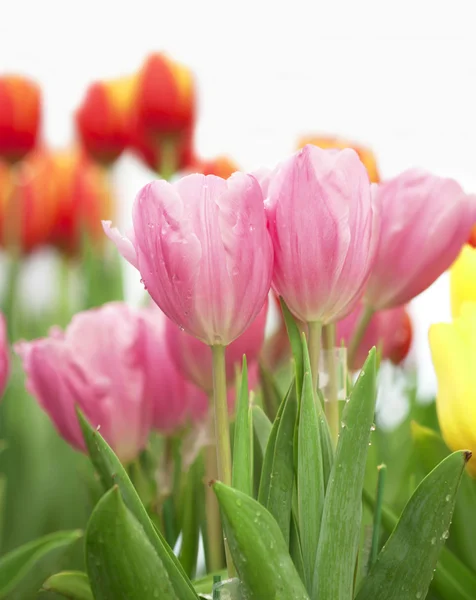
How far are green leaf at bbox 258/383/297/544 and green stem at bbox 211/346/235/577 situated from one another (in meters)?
0.01

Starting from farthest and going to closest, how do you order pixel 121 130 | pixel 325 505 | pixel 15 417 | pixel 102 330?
pixel 121 130, pixel 15 417, pixel 102 330, pixel 325 505

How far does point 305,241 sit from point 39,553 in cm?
18

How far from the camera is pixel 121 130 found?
2.44 feet

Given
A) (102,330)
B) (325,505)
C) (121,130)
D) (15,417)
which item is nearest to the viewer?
(325,505)

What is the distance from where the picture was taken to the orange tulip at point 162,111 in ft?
→ 2.12

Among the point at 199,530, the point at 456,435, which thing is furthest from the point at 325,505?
the point at 199,530

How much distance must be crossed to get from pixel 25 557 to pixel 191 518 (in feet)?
0.27

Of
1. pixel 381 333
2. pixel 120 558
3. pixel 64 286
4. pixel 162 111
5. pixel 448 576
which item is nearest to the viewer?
pixel 120 558

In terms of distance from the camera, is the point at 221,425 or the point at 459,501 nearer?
the point at 221,425

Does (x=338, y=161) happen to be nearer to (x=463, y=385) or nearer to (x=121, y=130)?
(x=463, y=385)

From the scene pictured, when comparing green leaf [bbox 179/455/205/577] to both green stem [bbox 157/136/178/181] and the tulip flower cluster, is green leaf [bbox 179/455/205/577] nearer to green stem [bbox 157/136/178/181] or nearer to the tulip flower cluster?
the tulip flower cluster

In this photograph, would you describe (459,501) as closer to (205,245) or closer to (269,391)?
(269,391)

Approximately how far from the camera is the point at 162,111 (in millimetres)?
649

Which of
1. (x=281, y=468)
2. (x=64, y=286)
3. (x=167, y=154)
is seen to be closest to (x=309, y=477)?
(x=281, y=468)
